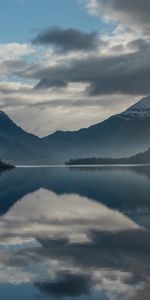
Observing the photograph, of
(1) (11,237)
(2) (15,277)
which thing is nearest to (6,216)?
(1) (11,237)

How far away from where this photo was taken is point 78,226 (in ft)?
165

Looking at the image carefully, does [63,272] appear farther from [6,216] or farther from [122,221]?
[6,216]

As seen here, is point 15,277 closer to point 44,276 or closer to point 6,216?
point 44,276

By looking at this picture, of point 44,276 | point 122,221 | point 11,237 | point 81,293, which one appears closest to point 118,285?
point 81,293

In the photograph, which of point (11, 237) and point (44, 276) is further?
point (11, 237)

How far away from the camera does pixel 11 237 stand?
43.2 metres

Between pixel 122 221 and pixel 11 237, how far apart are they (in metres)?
15.1

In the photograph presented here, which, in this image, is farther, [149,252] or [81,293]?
[149,252]

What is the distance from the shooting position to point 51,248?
123ft

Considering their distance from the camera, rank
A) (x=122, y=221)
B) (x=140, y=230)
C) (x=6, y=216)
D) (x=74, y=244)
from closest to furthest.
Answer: (x=74, y=244)
(x=140, y=230)
(x=122, y=221)
(x=6, y=216)

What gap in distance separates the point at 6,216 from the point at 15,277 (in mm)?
31366

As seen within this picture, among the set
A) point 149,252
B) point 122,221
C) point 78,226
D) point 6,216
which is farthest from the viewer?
point 6,216

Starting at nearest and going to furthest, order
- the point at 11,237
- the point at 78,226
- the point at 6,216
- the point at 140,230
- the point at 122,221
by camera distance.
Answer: the point at 11,237 < the point at 140,230 < the point at 78,226 < the point at 122,221 < the point at 6,216

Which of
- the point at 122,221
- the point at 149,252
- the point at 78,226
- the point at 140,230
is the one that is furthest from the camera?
the point at 122,221
